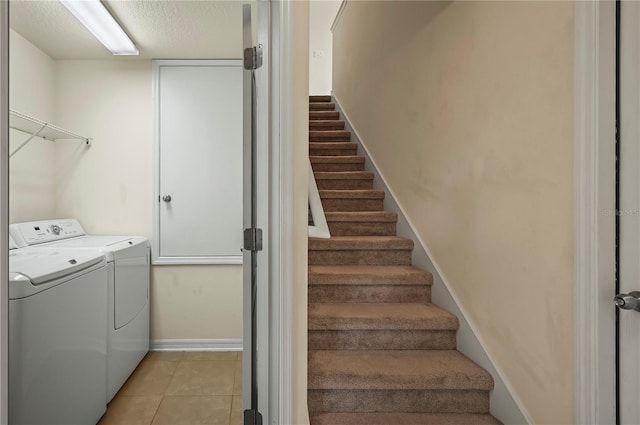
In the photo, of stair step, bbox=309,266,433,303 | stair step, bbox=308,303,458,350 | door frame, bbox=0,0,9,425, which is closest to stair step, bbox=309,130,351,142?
stair step, bbox=309,266,433,303

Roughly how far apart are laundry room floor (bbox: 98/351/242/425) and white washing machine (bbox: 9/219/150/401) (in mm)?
101

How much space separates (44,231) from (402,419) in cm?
164

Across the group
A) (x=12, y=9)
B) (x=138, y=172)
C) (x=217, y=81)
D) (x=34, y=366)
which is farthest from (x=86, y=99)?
(x=217, y=81)

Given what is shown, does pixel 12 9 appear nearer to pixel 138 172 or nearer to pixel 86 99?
pixel 86 99

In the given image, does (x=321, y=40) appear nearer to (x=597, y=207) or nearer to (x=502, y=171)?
(x=502, y=171)

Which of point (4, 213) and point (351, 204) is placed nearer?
point (4, 213)

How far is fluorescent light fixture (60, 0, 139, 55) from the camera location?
174 centimetres

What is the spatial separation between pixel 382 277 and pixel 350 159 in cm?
169

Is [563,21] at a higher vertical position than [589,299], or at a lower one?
higher

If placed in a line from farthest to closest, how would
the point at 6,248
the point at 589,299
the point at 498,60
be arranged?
the point at 498,60
the point at 589,299
the point at 6,248

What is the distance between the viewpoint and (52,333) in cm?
61

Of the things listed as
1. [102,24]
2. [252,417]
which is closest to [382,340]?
[252,417]

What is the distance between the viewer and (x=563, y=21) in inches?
48.0

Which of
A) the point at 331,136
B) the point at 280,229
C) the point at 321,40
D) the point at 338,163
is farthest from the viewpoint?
the point at 321,40
